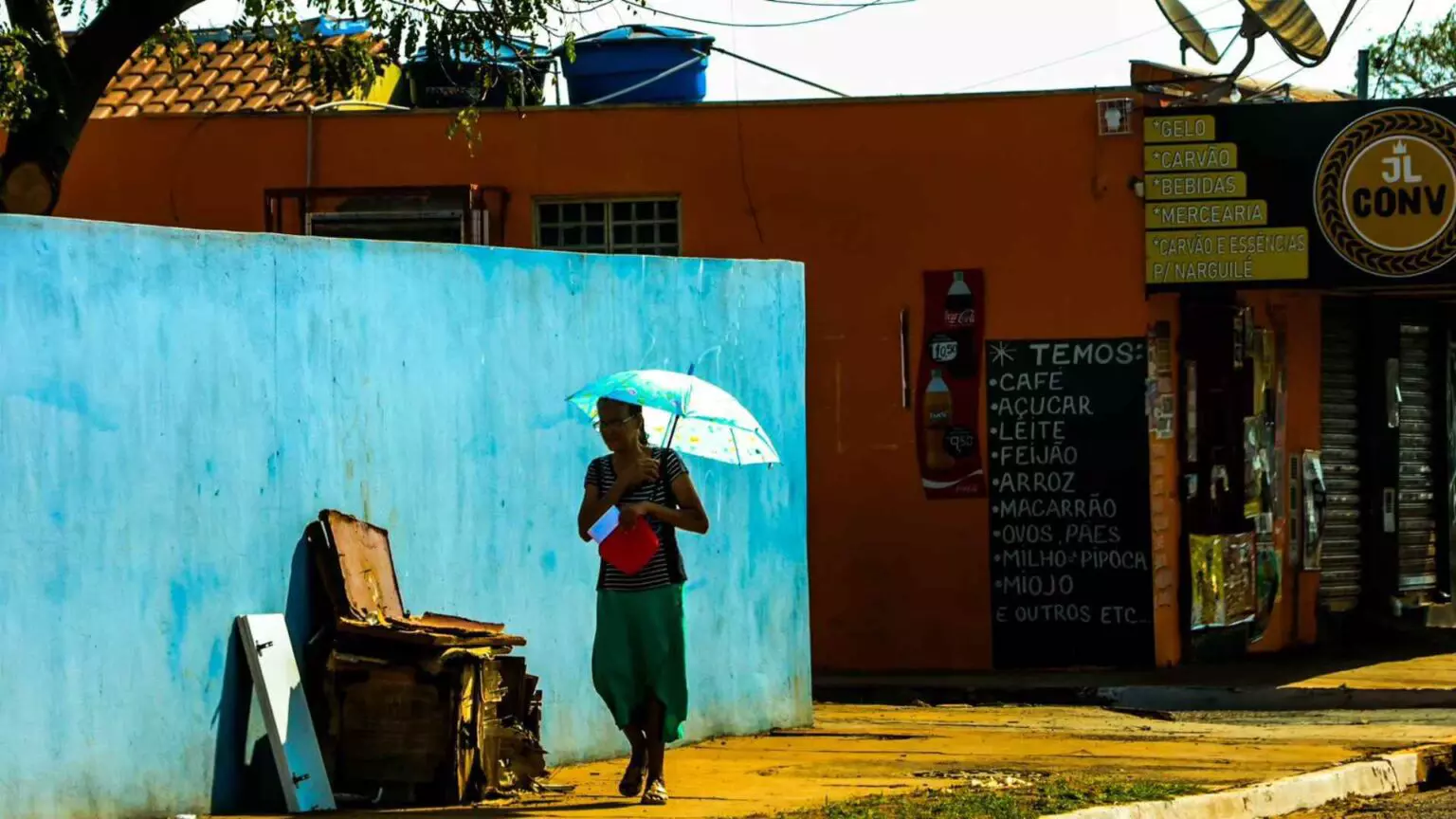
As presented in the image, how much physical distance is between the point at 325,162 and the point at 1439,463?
9647 millimetres

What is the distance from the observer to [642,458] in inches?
343

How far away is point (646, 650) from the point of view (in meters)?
8.84

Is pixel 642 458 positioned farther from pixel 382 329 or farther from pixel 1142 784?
pixel 1142 784

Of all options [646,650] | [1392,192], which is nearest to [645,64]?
[1392,192]

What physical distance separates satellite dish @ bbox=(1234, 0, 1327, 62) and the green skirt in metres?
8.79

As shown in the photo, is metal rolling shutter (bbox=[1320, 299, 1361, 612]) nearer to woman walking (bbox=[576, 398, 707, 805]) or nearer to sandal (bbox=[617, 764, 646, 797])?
sandal (bbox=[617, 764, 646, 797])

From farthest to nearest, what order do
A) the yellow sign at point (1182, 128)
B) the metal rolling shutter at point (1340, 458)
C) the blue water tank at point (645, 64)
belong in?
1. the metal rolling shutter at point (1340, 458)
2. the blue water tank at point (645, 64)
3. the yellow sign at point (1182, 128)

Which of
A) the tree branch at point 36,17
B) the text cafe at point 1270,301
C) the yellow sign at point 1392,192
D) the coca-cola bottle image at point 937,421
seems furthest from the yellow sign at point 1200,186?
the tree branch at point 36,17

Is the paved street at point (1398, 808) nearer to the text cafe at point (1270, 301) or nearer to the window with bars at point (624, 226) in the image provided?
the text cafe at point (1270, 301)

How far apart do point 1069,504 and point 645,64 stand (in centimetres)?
486

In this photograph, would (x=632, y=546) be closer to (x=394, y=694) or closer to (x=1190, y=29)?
(x=394, y=694)

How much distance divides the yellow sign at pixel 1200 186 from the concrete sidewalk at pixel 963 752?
389 centimetres

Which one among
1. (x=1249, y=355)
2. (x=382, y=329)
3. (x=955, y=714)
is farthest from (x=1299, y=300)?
(x=382, y=329)

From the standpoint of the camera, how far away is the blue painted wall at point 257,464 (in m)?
7.82
